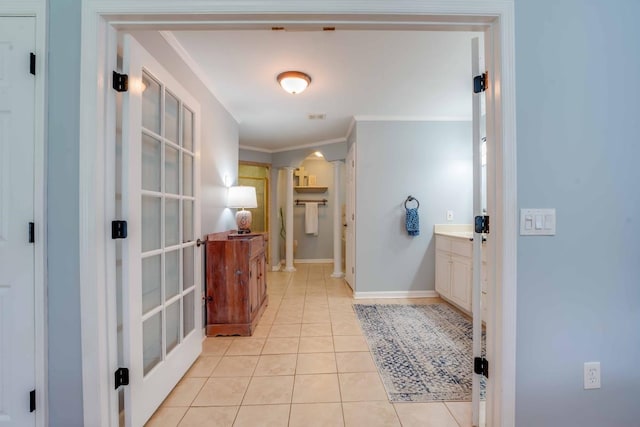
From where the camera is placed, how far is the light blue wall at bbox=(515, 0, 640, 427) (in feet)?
3.75

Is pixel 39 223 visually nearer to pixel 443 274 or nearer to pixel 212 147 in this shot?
pixel 212 147

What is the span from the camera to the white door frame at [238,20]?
1.10 metres

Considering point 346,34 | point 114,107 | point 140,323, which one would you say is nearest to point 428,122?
point 346,34

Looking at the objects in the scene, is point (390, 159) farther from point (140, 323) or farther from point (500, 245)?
point (140, 323)

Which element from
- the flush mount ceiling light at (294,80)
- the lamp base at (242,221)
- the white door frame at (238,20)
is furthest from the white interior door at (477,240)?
the lamp base at (242,221)

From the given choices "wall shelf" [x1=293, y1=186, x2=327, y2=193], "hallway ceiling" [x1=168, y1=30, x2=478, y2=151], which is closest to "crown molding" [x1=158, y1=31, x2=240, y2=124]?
"hallway ceiling" [x1=168, y1=30, x2=478, y2=151]

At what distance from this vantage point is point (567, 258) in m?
1.14

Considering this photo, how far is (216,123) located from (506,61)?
2556mm

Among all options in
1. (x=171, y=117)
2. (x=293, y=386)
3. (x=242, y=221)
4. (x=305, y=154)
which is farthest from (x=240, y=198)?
(x=305, y=154)

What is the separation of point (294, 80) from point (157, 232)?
1.71 m

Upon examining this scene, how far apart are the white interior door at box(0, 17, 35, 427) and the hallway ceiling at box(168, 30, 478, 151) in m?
1.09

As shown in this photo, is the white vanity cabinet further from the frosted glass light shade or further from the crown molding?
the crown molding

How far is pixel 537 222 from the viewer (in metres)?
1.13

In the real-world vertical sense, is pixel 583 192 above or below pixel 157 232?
above
